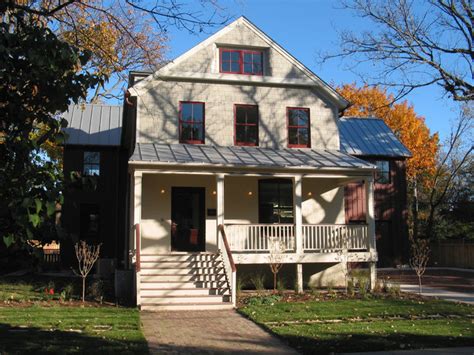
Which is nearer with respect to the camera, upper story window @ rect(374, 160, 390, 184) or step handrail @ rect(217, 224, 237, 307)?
step handrail @ rect(217, 224, 237, 307)

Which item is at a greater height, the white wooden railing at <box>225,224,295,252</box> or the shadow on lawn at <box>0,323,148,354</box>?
the white wooden railing at <box>225,224,295,252</box>

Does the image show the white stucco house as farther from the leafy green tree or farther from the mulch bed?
the leafy green tree

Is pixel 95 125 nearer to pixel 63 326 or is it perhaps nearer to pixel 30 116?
pixel 63 326

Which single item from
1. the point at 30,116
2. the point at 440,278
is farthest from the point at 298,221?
the point at 30,116

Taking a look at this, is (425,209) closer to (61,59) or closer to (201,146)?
(201,146)

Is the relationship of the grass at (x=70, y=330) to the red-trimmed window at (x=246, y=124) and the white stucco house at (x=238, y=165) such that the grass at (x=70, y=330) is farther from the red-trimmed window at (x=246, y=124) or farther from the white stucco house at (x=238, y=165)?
the red-trimmed window at (x=246, y=124)

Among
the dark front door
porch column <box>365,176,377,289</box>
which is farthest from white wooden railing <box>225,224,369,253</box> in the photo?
the dark front door

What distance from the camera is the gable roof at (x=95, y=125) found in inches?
911

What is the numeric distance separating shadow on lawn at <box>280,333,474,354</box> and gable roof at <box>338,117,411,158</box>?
1621 centimetres

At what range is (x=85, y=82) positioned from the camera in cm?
403

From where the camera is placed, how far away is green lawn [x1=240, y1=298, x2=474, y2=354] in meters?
8.02

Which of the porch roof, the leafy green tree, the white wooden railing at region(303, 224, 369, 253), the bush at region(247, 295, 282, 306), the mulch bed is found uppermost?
the porch roof

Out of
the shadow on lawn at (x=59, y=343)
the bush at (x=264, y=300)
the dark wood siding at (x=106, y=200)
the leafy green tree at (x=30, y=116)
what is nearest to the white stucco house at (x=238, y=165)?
the bush at (x=264, y=300)

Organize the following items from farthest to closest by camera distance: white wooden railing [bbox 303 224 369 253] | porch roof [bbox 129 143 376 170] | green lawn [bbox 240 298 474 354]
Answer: white wooden railing [bbox 303 224 369 253] < porch roof [bbox 129 143 376 170] < green lawn [bbox 240 298 474 354]
